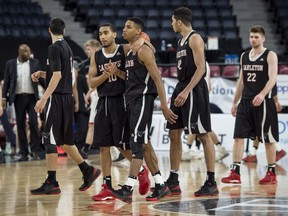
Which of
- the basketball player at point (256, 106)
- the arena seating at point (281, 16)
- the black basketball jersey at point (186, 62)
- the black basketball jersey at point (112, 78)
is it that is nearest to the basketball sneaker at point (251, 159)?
the basketball player at point (256, 106)

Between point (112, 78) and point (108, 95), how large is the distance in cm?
17

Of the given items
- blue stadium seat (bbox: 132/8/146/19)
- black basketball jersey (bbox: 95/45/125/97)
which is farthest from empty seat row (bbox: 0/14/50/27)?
black basketball jersey (bbox: 95/45/125/97)

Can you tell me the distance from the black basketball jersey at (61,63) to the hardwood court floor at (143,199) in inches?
43.2

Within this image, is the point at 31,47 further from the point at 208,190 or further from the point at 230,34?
the point at 208,190

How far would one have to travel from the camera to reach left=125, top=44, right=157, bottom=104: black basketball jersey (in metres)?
7.65

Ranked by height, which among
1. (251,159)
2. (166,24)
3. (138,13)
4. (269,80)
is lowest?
(251,159)

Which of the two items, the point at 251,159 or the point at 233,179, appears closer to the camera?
the point at 233,179

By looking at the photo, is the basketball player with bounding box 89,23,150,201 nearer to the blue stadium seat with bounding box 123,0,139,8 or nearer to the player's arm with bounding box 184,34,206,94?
the player's arm with bounding box 184,34,206,94

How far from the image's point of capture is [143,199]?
7.82m

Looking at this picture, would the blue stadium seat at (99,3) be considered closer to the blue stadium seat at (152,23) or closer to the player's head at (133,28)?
the blue stadium seat at (152,23)

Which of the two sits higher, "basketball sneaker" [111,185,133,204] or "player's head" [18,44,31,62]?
"player's head" [18,44,31,62]

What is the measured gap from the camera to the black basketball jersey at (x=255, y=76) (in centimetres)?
932

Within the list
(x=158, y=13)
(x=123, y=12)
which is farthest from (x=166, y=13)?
(x=123, y=12)

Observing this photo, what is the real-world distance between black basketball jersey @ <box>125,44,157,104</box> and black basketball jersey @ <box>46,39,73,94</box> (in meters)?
0.85
